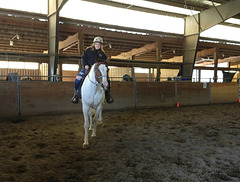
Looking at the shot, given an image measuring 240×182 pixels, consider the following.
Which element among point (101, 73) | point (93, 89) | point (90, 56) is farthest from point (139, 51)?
point (101, 73)

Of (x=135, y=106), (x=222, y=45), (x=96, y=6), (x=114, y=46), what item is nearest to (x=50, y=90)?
(x=135, y=106)

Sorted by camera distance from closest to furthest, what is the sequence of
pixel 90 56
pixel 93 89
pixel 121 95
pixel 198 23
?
pixel 93 89 < pixel 90 56 < pixel 121 95 < pixel 198 23

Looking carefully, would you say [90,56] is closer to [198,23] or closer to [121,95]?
[121,95]

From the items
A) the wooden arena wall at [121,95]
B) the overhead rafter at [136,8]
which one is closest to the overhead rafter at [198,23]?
the overhead rafter at [136,8]

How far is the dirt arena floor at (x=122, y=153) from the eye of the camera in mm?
3109

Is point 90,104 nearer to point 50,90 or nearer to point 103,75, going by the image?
point 103,75

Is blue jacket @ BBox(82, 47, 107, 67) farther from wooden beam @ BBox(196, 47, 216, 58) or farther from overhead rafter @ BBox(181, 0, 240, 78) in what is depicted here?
wooden beam @ BBox(196, 47, 216, 58)

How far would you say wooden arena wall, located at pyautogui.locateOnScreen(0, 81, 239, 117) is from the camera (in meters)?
8.06

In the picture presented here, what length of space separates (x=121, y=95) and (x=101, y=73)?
5807 mm

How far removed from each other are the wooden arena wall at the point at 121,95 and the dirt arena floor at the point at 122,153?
4.75ft

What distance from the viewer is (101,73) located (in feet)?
14.8

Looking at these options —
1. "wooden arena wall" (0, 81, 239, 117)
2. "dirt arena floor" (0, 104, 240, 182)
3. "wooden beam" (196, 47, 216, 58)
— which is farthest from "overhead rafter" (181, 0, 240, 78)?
"dirt arena floor" (0, 104, 240, 182)

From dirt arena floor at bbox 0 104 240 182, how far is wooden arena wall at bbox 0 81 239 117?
1447 millimetres

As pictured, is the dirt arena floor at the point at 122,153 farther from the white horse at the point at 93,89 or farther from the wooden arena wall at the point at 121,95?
the wooden arena wall at the point at 121,95
